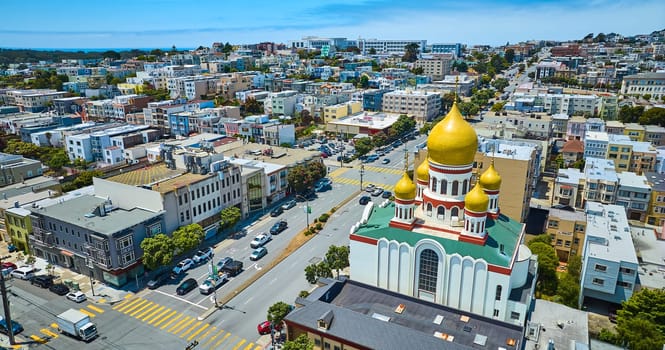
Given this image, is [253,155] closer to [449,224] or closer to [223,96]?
[449,224]

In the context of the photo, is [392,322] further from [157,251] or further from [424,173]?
[157,251]

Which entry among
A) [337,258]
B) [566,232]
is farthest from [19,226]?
[566,232]

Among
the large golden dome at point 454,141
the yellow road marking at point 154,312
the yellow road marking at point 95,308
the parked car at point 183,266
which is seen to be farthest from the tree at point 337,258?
the yellow road marking at point 95,308

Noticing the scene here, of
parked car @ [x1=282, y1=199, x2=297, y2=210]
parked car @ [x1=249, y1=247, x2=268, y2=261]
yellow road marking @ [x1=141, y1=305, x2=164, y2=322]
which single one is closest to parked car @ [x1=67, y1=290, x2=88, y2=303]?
yellow road marking @ [x1=141, y1=305, x2=164, y2=322]

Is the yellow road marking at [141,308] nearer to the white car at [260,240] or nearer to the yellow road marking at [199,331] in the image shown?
the yellow road marking at [199,331]

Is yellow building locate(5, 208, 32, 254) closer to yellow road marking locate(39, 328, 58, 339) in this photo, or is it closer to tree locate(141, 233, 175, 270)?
tree locate(141, 233, 175, 270)

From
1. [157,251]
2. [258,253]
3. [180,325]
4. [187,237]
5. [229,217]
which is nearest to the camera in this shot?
[180,325]

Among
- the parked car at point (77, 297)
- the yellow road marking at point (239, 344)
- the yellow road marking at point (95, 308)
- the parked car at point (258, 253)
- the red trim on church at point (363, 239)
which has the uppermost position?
the red trim on church at point (363, 239)
